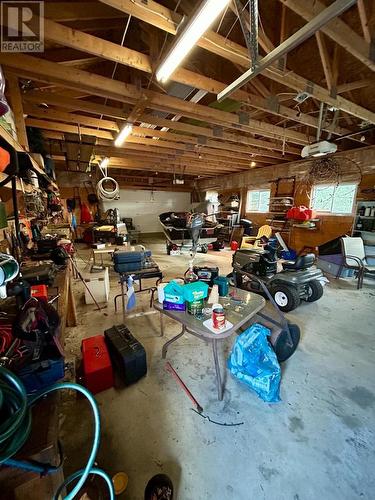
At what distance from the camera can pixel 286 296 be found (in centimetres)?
293

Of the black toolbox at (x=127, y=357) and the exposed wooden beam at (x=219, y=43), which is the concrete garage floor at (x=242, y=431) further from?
the exposed wooden beam at (x=219, y=43)

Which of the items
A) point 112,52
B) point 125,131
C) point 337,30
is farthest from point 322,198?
point 112,52

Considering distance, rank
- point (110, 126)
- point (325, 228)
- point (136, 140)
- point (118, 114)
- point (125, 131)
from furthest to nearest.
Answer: point (325, 228) → point (136, 140) → point (110, 126) → point (125, 131) → point (118, 114)

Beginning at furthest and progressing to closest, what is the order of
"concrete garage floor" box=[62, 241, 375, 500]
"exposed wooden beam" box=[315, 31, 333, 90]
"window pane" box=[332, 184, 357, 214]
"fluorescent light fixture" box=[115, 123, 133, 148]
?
1. "window pane" box=[332, 184, 357, 214]
2. "fluorescent light fixture" box=[115, 123, 133, 148]
3. "exposed wooden beam" box=[315, 31, 333, 90]
4. "concrete garage floor" box=[62, 241, 375, 500]

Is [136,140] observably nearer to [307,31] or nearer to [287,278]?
[307,31]

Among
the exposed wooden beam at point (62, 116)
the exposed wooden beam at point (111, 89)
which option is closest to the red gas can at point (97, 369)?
the exposed wooden beam at point (111, 89)

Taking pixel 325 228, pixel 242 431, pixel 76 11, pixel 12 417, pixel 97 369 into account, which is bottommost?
pixel 242 431

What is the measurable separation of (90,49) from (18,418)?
8.69 feet

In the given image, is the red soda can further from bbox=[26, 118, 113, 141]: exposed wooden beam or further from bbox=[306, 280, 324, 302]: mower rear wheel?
bbox=[26, 118, 113, 141]: exposed wooden beam

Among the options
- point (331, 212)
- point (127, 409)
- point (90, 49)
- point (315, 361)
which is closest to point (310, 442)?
point (315, 361)

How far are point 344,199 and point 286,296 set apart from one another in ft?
13.2

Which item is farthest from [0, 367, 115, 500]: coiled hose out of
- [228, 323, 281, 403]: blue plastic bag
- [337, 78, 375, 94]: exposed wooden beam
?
[337, 78, 375, 94]: exposed wooden beam

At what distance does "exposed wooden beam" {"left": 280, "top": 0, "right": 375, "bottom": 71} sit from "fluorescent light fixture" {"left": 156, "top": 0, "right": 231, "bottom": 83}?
67 centimetres

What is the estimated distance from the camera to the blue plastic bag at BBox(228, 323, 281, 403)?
1.56 metres
